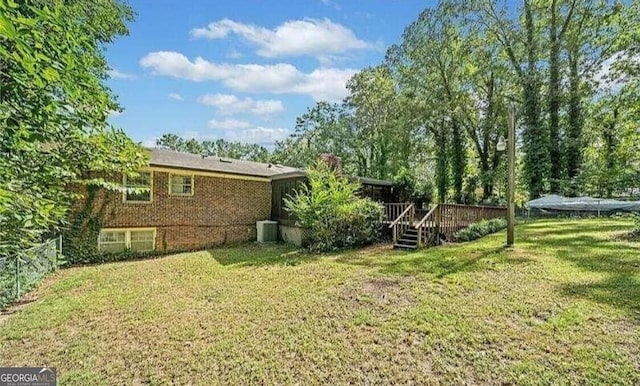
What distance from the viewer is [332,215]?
1236cm

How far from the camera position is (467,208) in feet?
45.6

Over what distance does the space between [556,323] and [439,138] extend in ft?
82.3

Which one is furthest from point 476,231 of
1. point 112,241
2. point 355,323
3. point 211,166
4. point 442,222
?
point 112,241

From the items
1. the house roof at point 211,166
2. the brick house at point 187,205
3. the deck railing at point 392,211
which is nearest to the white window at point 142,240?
the brick house at point 187,205

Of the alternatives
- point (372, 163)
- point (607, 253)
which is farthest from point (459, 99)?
point (607, 253)

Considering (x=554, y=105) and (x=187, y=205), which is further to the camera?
(x=554, y=105)

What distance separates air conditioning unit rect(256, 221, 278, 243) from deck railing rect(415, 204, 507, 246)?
6862 mm

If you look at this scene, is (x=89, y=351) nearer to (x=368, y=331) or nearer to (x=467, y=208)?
(x=368, y=331)

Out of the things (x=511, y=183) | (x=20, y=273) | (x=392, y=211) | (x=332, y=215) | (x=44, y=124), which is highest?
(x=44, y=124)

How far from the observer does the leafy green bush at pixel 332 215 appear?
1222cm

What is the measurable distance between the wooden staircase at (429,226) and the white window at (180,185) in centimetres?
816

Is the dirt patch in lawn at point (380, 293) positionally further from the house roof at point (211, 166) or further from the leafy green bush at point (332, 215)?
the house roof at point (211, 166)

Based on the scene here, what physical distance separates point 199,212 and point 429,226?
29.8 feet

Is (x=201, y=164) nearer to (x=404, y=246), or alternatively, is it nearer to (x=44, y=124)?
(x=404, y=246)
